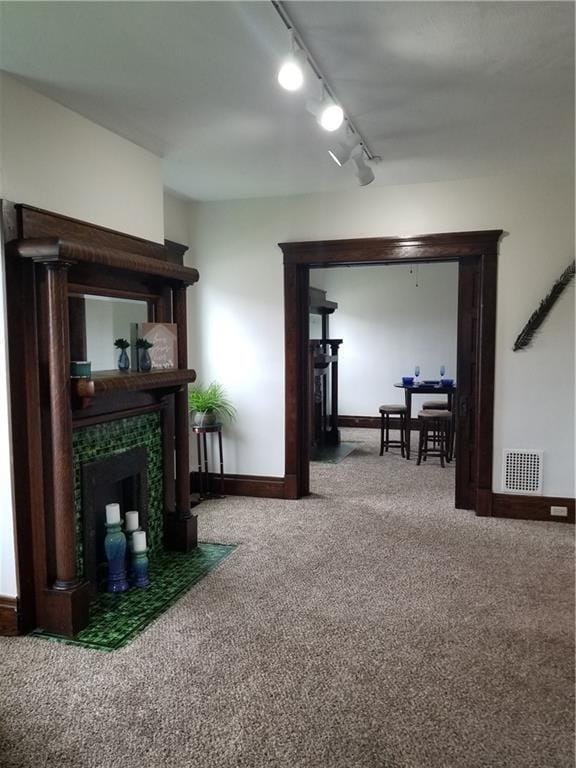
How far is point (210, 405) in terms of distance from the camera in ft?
15.8

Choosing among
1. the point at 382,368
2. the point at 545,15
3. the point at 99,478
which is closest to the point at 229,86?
the point at 545,15

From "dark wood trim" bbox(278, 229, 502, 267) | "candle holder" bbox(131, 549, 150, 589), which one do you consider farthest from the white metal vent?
"candle holder" bbox(131, 549, 150, 589)

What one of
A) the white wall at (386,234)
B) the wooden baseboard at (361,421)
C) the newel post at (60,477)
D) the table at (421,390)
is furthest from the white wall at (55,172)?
the wooden baseboard at (361,421)

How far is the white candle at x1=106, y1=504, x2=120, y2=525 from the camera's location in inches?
122

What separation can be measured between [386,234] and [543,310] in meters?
1.31

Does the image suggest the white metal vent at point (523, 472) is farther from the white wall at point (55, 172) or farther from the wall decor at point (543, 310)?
the white wall at point (55, 172)

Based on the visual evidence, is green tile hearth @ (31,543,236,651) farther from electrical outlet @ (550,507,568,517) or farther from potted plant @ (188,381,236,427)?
electrical outlet @ (550,507,568,517)

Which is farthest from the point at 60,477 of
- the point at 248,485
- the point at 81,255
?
the point at 248,485

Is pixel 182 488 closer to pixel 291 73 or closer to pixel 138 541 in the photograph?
pixel 138 541

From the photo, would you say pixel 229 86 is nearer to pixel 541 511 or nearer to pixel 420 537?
pixel 420 537

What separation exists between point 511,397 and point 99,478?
2.99m

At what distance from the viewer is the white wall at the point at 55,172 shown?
8.54 ft

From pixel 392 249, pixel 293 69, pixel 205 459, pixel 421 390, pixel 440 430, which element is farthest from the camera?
pixel 421 390

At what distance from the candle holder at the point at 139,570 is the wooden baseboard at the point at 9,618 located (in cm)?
66
